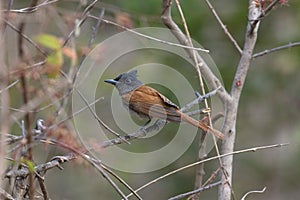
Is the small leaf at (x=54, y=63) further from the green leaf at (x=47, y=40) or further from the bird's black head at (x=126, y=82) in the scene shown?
the bird's black head at (x=126, y=82)

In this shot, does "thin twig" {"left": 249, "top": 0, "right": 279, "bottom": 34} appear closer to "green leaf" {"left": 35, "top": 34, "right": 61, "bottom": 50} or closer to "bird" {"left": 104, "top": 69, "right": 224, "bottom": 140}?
"bird" {"left": 104, "top": 69, "right": 224, "bottom": 140}

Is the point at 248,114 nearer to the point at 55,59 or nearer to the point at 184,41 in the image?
the point at 184,41

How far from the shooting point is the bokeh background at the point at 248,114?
6969mm

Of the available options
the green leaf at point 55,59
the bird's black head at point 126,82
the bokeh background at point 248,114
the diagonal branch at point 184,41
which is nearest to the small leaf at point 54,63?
the green leaf at point 55,59

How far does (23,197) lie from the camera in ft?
8.36

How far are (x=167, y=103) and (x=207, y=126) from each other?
0.69 m

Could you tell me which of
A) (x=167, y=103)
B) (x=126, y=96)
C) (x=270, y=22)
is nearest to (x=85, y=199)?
(x=270, y=22)

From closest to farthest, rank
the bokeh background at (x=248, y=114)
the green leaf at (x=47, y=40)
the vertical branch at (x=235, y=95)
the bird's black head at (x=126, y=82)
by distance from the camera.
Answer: the green leaf at (x=47, y=40), the vertical branch at (x=235, y=95), the bird's black head at (x=126, y=82), the bokeh background at (x=248, y=114)

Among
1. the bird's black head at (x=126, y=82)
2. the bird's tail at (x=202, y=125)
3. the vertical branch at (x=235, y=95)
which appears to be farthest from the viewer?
the bird's black head at (x=126, y=82)

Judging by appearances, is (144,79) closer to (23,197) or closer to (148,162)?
(148,162)

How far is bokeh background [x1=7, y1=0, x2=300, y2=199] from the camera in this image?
697 cm

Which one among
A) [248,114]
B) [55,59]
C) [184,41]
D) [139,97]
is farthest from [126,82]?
[248,114]

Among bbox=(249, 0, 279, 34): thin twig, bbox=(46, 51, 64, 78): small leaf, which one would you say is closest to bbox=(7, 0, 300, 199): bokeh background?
bbox=(249, 0, 279, 34): thin twig

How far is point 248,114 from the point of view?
7551mm
